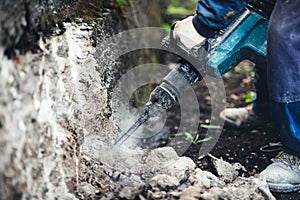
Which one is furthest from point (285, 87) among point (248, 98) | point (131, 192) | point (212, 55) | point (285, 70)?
point (248, 98)

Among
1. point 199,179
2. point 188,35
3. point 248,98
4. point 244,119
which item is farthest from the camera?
point 248,98

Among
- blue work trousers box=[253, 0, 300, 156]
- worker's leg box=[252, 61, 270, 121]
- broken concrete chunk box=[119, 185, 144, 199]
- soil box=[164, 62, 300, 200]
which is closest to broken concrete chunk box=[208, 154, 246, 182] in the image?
soil box=[164, 62, 300, 200]

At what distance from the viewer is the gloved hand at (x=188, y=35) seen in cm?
241

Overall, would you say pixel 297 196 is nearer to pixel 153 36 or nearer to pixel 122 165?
pixel 122 165

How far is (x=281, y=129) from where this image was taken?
258 cm

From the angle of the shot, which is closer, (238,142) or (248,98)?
(238,142)

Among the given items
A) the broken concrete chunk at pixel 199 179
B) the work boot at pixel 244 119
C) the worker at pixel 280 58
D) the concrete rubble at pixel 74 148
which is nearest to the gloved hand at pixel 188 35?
the worker at pixel 280 58

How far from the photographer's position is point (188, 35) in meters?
2.41

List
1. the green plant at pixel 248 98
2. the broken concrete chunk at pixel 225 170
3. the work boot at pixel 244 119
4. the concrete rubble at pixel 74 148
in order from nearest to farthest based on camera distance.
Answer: the concrete rubble at pixel 74 148 → the broken concrete chunk at pixel 225 170 → the work boot at pixel 244 119 → the green plant at pixel 248 98

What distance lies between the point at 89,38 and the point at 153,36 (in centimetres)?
149

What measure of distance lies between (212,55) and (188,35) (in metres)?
0.25

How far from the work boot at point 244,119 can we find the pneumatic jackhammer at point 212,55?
65 cm

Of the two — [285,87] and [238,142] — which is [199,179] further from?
[238,142]

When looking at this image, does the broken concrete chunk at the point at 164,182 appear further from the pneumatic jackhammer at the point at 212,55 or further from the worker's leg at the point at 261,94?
the worker's leg at the point at 261,94
